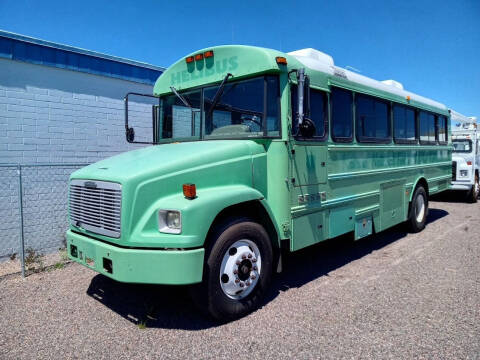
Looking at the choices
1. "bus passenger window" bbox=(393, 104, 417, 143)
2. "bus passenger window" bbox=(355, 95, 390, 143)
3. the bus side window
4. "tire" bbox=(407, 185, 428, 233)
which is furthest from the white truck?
the bus side window

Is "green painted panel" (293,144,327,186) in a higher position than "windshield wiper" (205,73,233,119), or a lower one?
lower

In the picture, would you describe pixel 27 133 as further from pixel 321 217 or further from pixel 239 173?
pixel 321 217

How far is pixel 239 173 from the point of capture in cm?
358

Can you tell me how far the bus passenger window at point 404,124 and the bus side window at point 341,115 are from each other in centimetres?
158

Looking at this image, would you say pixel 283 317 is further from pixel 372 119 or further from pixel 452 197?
pixel 452 197

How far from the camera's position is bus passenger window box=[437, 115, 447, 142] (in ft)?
26.6

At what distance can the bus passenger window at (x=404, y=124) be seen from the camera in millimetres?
6148

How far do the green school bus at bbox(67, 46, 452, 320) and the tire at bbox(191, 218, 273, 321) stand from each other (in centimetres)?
1

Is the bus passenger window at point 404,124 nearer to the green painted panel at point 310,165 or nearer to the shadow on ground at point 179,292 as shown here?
the shadow on ground at point 179,292

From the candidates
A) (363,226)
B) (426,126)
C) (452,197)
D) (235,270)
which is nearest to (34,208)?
(235,270)

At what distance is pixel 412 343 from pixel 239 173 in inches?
84.6

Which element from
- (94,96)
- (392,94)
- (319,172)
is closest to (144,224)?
(319,172)

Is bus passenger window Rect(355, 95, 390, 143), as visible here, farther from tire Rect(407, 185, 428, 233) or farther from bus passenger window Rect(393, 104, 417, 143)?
tire Rect(407, 185, 428, 233)

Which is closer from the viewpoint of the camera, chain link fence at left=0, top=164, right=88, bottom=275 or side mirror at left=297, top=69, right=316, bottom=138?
side mirror at left=297, top=69, right=316, bottom=138
